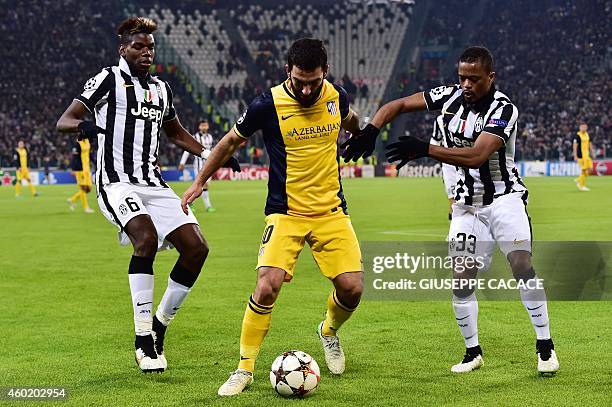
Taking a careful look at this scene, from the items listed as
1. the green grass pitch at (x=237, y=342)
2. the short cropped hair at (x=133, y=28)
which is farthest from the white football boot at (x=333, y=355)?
the short cropped hair at (x=133, y=28)

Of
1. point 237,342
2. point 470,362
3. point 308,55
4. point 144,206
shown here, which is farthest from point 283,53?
point 308,55

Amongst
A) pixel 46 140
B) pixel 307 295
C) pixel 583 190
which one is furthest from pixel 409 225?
pixel 46 140

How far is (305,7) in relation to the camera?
64.4 m

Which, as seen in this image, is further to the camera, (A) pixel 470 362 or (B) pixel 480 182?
(B) pixel 480 182

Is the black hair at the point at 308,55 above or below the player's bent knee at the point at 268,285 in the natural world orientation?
above

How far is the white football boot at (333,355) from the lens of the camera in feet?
21.6

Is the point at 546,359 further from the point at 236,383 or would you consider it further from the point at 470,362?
the point at 236,383

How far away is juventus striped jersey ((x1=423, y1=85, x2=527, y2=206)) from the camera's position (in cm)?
668

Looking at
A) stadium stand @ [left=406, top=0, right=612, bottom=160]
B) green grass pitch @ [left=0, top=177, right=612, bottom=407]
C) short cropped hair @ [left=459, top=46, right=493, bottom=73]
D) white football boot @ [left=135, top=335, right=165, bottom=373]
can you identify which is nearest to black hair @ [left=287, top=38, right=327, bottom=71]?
short cropped hair @ [left=459, top=46, right=493, bottom=73]

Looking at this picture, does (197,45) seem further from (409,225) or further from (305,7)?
(409,225)

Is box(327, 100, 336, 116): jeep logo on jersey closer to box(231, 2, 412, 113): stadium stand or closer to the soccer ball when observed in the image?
the soccer ball

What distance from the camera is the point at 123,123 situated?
284 inches

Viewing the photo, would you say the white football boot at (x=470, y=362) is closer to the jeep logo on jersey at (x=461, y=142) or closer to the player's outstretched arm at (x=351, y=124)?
the jeep logo on jersey at (x=461, y=142)

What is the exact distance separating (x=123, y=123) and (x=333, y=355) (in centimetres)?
243
